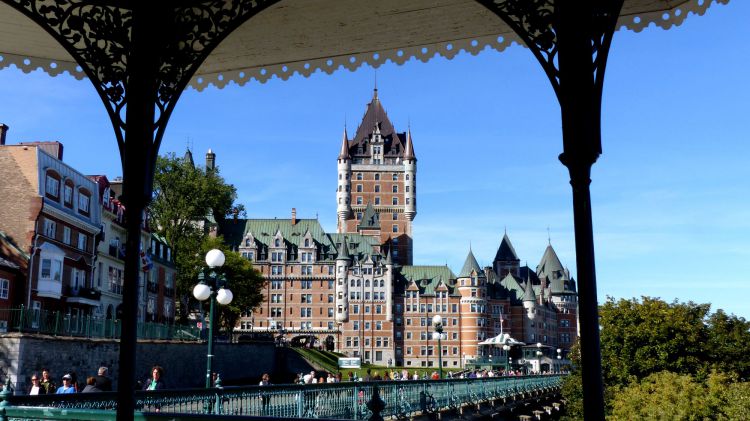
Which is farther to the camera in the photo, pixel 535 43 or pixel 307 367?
pixel 307 367

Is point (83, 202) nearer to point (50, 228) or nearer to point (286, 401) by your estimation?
point (50, 228)

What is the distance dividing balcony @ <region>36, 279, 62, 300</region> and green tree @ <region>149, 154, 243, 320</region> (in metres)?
29.5

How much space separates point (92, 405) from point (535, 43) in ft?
22.6

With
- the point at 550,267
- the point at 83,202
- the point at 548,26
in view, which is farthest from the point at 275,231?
the point at 548,26

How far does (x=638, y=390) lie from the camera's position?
37281 mm

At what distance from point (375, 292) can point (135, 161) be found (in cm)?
10859

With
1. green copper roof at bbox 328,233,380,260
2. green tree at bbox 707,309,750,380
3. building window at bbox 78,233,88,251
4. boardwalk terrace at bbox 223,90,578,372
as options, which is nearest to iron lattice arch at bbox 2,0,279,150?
building window at bbox 78,233,88,251

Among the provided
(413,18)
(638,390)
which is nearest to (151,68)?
(413,18)

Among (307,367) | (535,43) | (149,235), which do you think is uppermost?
(149,235)

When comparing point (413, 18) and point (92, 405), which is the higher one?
point (413, 18)

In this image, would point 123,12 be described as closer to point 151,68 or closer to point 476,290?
point 151,68

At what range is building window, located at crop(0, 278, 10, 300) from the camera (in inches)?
1364

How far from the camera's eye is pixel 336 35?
6.30 meters

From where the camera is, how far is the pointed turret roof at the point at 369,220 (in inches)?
4833
